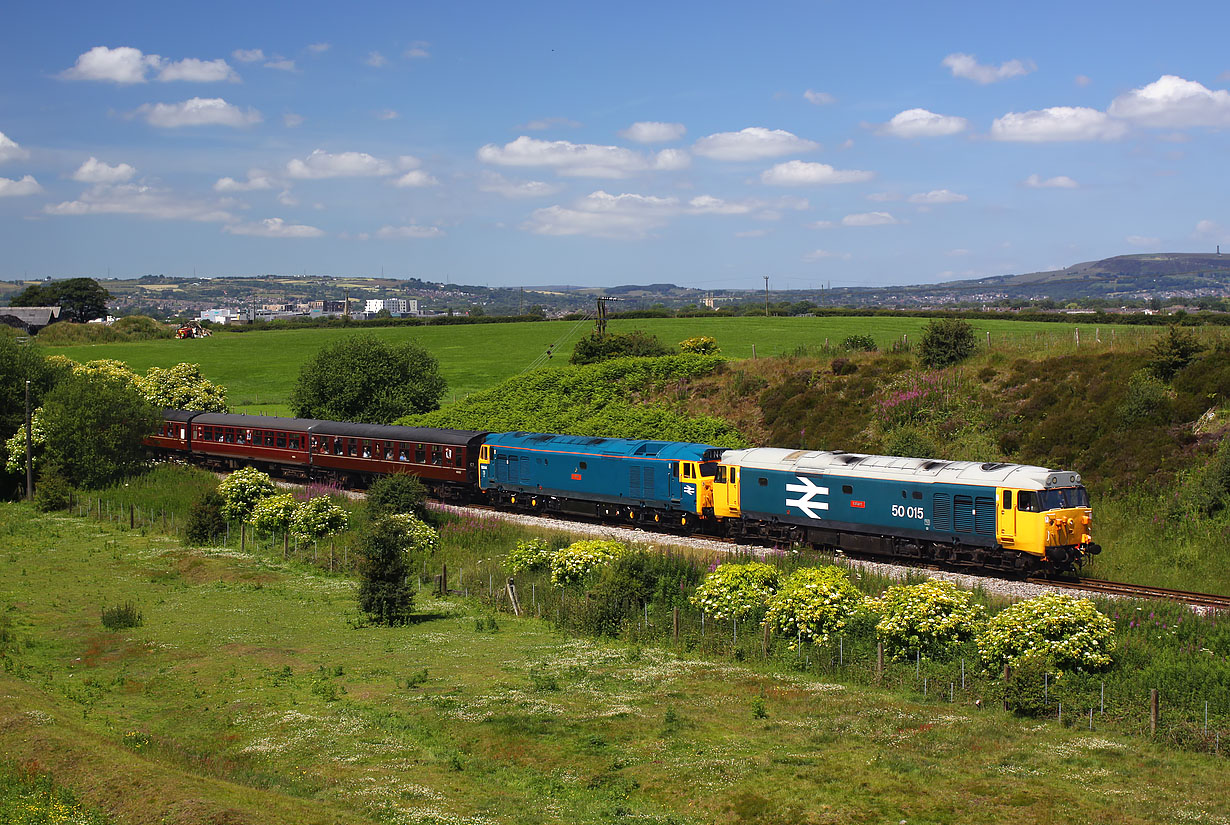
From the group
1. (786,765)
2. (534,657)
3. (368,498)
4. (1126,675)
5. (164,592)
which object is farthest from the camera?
(368,498)

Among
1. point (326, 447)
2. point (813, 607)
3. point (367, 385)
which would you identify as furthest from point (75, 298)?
point (813, 607)

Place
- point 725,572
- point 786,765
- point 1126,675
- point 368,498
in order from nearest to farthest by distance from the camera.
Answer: point 786,765 → point 1126,675 → point 725,572 → point 368,498

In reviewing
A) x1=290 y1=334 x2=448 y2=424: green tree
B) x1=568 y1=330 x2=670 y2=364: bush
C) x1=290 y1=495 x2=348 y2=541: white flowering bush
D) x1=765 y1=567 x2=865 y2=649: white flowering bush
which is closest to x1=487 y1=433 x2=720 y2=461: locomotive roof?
x1=290 y1=495 x2=348 y2=541: white flowering bush

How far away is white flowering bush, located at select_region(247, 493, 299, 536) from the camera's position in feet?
154

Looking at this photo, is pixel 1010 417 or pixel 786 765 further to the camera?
pixel 1010 417

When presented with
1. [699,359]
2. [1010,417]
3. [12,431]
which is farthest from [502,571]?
[12,431]

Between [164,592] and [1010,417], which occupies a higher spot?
[1010,417]

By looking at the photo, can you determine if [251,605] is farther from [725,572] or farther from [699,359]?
[699,359]

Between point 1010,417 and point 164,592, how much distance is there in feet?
125

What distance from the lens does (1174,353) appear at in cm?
4403

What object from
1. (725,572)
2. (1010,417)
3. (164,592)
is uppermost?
(1010,417)

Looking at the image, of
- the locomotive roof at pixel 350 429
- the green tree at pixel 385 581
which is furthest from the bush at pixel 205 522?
the green tree at pixel 385 581

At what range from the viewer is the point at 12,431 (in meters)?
67.4

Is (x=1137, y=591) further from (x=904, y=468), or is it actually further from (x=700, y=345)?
(x=700, y=345)
